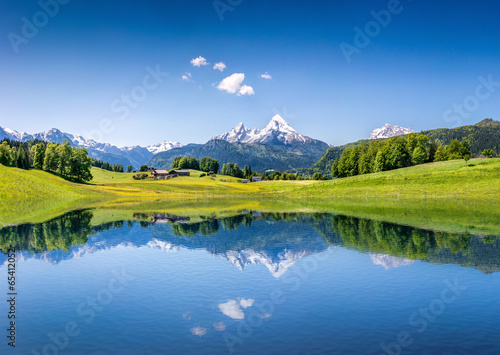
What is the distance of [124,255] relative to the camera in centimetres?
3086

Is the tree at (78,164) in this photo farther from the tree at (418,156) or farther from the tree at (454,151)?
the tree at (454,151)

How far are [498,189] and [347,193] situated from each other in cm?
3956

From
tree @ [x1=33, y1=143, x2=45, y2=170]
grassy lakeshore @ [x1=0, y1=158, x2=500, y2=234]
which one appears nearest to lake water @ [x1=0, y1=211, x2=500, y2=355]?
grassy lakeshore @ [x1=0, y1=158, x2=500, y2=234]

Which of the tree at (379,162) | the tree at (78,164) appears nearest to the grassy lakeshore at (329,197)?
the tree at (379,162)

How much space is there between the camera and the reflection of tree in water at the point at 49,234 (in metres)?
32.8

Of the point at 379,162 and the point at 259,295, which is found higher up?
the point at 379,162

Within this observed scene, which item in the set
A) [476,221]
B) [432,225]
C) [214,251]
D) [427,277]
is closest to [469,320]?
[427,277]

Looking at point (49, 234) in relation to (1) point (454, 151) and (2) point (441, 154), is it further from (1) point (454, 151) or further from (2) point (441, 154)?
(2) point (441, 154)

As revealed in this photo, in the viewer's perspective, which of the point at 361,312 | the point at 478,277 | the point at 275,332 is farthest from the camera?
the point at 478,277

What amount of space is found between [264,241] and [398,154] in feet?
387

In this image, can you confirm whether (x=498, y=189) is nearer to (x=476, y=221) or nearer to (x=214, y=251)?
(x=476, y=221)

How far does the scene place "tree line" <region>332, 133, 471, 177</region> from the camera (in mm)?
139125

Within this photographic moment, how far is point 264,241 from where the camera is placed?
3594cm

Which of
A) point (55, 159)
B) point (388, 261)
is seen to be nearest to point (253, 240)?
point (388, 261)
